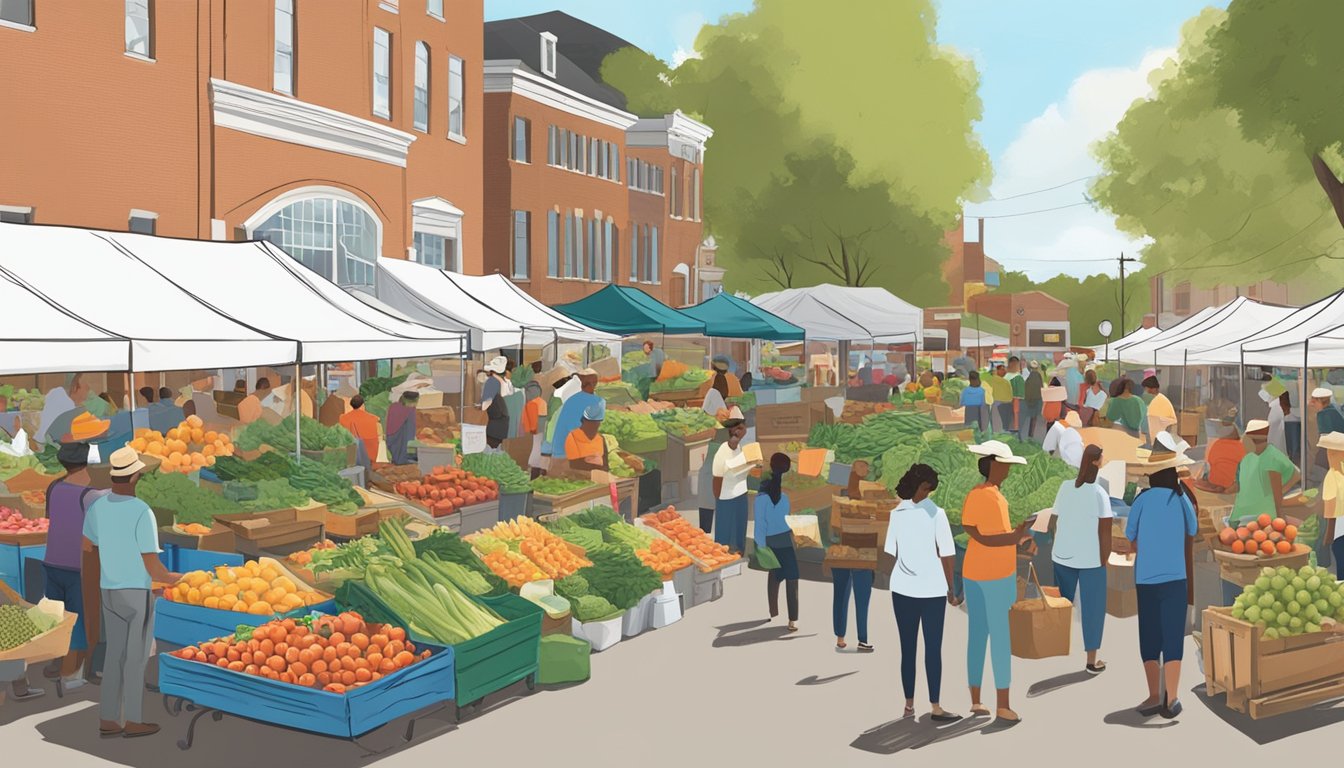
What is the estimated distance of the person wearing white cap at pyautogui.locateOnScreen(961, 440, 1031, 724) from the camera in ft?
29.2

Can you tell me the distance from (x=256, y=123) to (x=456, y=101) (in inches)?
375

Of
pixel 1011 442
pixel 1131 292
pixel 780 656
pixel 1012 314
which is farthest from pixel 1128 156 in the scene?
pixel 1131 292

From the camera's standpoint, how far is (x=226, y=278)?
15695 mm

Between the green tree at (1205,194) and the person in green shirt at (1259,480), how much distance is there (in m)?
28.9

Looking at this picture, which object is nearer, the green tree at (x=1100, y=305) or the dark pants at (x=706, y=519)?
the dark pants at (x=706, y=519)

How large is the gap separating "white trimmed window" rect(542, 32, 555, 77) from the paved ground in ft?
121

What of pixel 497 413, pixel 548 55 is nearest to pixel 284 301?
pixel 497 413

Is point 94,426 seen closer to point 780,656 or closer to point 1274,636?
point 780,656

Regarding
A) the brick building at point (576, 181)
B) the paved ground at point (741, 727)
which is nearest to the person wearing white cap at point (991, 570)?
the paved ground at point (741, 727)

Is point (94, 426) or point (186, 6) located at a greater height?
point (186, 6)

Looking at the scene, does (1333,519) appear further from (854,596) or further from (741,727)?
(741,727)

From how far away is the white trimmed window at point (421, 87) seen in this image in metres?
31.1

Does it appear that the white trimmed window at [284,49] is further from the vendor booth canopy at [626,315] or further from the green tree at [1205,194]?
the green tree at [1205,194]

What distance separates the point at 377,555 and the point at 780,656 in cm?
346
